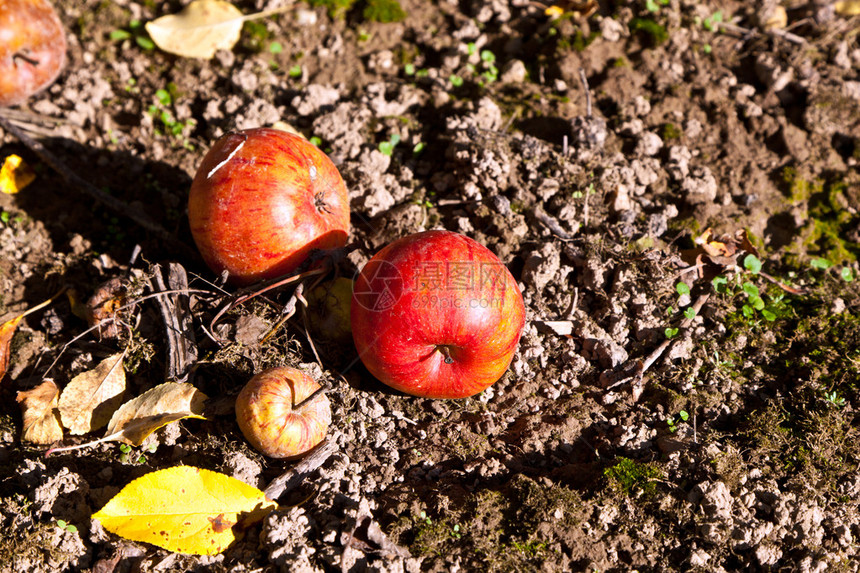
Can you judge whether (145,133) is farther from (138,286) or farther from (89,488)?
(89,488)

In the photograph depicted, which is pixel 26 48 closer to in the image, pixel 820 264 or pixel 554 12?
pixel 554 12

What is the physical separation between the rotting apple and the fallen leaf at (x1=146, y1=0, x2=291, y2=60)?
302 cm

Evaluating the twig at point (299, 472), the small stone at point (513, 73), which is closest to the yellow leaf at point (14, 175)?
the twig at point (299, 472)

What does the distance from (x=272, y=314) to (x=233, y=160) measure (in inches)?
36.9

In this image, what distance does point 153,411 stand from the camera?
3572 mm

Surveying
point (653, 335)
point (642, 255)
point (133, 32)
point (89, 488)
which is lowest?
point (89, 488)

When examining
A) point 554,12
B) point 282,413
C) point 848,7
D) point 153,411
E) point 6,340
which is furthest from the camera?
point 848,7

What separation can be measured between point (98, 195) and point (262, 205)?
166 centimetres

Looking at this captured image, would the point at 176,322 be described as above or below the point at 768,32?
below

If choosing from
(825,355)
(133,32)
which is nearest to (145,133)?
(133,32)

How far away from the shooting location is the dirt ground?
10.8ft

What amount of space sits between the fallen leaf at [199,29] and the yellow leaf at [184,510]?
3468 millimetres

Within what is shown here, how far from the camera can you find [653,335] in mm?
4121

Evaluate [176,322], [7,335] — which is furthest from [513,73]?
[7,335]
